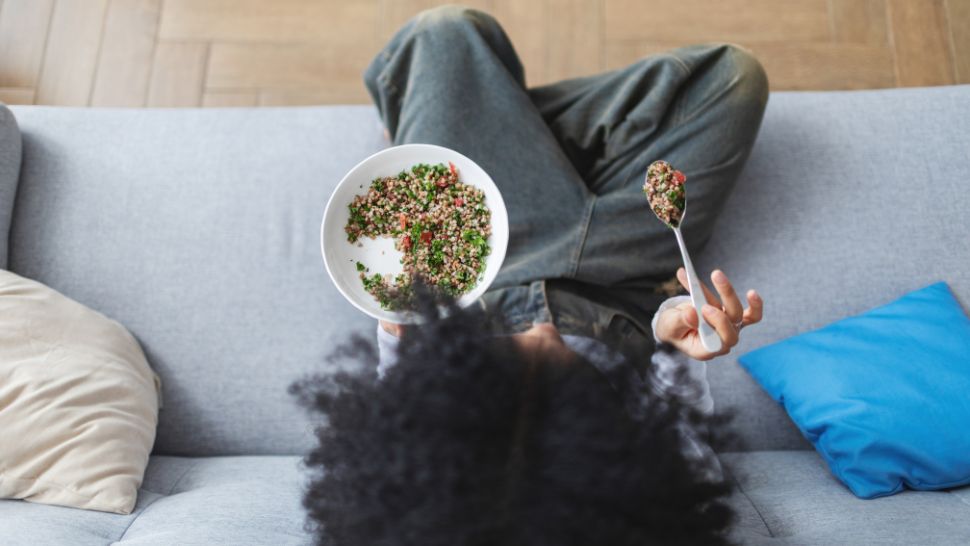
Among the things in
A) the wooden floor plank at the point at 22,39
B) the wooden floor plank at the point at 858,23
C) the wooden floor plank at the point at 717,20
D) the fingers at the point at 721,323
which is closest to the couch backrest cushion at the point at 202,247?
the wooden floor plank at the point at 22,39

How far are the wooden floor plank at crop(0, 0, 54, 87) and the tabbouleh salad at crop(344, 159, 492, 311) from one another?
47.5 inches

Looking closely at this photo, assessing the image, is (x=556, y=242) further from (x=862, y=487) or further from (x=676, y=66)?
(x=862, y=487)

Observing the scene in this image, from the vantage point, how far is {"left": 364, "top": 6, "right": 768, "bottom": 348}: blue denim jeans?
1169mm

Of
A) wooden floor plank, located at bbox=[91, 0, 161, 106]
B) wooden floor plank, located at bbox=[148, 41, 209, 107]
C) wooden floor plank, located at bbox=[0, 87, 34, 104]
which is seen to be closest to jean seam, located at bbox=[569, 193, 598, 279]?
wooden floor plank, located at bbox=[148, 41, 209, 107]

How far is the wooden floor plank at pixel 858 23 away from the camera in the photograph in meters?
1.76

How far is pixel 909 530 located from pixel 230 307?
1124 mm

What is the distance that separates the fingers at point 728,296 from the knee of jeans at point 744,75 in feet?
1.35

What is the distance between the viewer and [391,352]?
1.03 metres

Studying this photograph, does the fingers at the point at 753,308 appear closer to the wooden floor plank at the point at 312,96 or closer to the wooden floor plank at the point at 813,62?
the wooden floor plank at the point at 813,62

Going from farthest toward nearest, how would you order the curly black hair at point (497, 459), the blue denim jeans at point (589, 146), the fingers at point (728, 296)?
the blue denim jeans at point (589, 146) → the fingers at point (728, 296) → the curly black hair at point (497, 459)

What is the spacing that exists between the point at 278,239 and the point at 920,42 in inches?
65.1

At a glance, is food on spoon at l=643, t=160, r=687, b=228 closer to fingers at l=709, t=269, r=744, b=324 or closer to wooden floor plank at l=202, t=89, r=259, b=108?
fingers at l=709, t=269, r=744, b=324

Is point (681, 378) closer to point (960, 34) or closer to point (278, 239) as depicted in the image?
point (278, 239)

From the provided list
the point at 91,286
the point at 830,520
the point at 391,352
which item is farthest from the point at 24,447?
the point at 830,520
